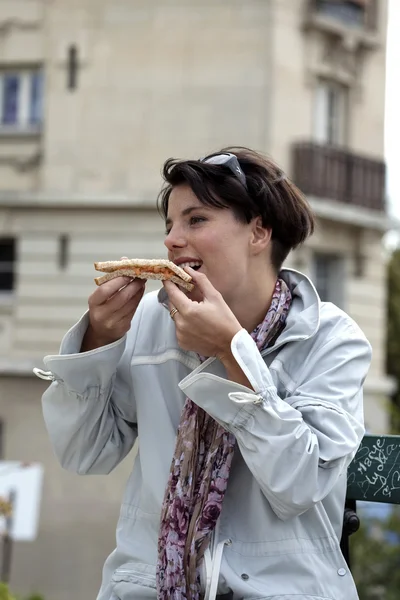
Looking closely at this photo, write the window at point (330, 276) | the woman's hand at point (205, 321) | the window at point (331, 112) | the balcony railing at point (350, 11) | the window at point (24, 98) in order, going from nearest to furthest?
1. the woman's hand at point (205, 321)
2. the balcony railing at point (350, 11)
3. the window at point (24, 98)
4. the window at point (331, 112)
5. the window at point (330, 276)

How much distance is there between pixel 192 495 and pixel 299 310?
1.97 feet

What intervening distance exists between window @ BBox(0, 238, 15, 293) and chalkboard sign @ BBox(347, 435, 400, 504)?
621 inches

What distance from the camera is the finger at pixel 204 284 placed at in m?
2.91

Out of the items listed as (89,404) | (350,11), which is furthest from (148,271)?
(350,11)

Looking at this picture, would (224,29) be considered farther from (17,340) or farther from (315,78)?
(17,340)

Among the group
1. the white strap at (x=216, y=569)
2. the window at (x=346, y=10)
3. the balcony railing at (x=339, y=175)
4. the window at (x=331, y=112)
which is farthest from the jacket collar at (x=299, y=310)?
the window at (x=331, y=112)

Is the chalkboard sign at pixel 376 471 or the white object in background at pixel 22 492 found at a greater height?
the chalkboard sign at pixel 376 471

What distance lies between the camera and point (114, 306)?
3.08 meters

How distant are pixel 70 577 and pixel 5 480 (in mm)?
7299

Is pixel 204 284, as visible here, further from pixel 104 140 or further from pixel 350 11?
pixel 350 11

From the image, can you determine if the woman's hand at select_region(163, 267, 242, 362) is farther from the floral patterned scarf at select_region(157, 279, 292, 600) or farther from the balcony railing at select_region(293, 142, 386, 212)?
the balcony railing at select_region(293, 142, 386, 212)

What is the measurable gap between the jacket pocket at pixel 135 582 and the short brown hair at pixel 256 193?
920mm

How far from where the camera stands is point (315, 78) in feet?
60.4

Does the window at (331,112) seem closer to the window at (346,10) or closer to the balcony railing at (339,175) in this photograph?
the balcony railing at (339,175)
